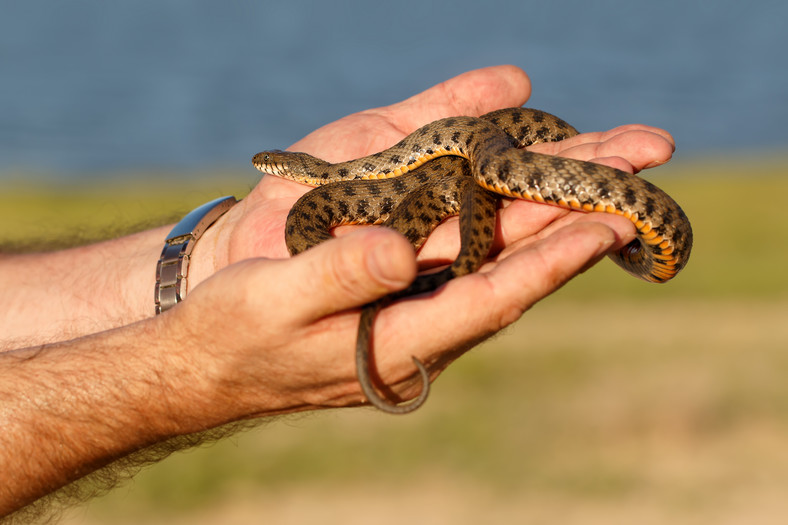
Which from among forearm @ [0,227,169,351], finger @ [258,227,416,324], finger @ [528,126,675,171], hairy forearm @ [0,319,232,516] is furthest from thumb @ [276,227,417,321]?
forearm @ [0,227,169,351]

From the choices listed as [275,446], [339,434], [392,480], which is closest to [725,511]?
[392,480]

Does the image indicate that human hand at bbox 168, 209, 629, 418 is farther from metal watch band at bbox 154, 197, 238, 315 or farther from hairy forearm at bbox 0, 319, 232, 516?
metal watch band at bbox 154, 197, 238, 315

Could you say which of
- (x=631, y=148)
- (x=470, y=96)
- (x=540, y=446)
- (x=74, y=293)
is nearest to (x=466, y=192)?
(x=631, y=148)

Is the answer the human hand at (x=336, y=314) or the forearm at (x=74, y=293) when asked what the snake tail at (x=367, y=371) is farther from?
the forearm at (x=74, y=293)

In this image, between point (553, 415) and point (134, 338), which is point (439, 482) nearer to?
point (553, 415)

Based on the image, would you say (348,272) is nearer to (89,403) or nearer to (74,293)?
(89,403)

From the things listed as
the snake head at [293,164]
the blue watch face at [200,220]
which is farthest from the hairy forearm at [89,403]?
the snake head at [293,164]

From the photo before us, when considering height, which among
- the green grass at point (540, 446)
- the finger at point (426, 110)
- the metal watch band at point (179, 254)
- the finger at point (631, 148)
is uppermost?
the finger at point (426, 110)
